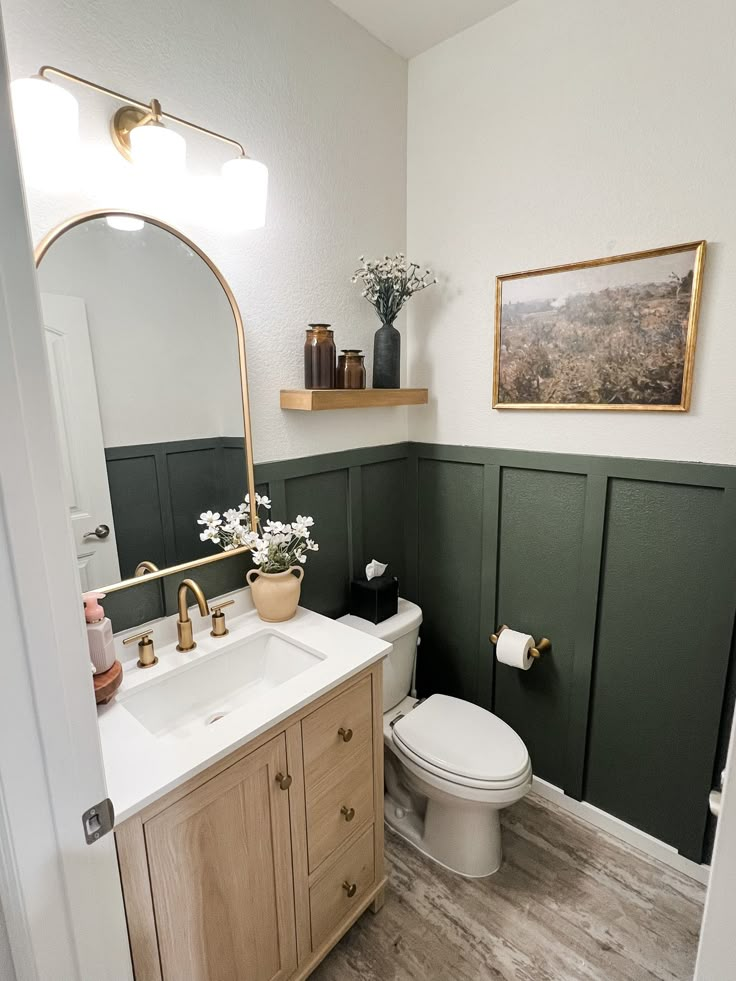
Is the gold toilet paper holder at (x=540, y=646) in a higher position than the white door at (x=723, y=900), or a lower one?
Result: lower

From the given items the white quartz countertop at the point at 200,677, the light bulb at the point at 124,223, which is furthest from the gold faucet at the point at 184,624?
the light bulb at the point at 124,223

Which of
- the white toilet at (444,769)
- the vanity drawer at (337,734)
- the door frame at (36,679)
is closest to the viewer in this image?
the door frame at (36,679)

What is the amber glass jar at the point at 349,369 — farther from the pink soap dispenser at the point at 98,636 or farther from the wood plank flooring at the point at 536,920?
the wood plank flooring at the point at 536,920

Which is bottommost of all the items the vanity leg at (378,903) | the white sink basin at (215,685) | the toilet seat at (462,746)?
the vanity leg at (378,903)

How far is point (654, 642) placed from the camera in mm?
1696

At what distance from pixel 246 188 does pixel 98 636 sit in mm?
1237

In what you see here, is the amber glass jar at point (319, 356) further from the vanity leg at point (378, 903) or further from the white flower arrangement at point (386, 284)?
the vanity leg at point (378, 903)

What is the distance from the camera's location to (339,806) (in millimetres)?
1403

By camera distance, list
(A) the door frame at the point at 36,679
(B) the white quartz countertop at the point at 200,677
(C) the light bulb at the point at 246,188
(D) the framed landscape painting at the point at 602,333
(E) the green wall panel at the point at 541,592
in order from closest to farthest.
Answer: (A) the door frame at the point at 36,679
(B) the white quartz countertop at the point at 200,677
(C) the light bulb at the point at 246,188
(D) the framed landscape painting at the point at 602,333
(E) the green wall panel at the point at 541,592

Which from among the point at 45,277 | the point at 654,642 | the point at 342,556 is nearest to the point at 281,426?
the point at 342,556

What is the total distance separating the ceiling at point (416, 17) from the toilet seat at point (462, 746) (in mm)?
2407

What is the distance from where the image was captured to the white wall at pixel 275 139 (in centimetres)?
121

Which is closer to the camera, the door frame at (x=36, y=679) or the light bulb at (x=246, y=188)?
the door frame at (x=36, y=679)

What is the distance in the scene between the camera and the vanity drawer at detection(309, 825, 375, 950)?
1.38 metres
